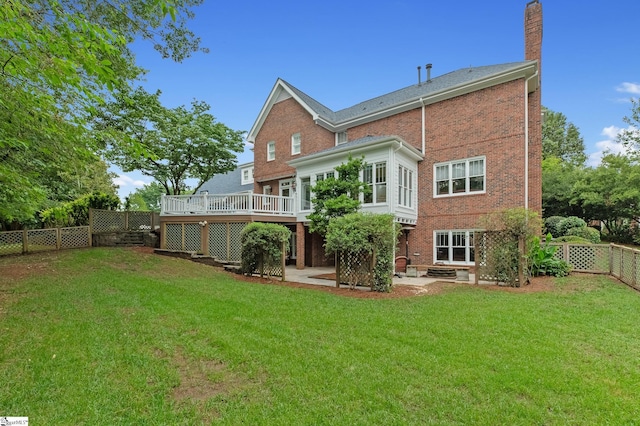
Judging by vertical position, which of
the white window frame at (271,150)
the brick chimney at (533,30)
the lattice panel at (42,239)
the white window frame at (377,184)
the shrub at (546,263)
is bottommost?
the shrub at (546,263)

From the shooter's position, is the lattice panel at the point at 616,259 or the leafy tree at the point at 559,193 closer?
the lattice panel at the point at 616,259

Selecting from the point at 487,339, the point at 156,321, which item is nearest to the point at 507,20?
the point at 487,339

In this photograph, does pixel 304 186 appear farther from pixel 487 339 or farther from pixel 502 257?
pixel 487 339

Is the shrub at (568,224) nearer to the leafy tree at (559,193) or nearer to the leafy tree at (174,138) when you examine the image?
the leafy tree at (559,193)

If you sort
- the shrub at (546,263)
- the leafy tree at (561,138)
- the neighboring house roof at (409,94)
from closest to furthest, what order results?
the shrub at (546,263) < the neighboring house roof at (409,94) < the leafy tree at (561,138)

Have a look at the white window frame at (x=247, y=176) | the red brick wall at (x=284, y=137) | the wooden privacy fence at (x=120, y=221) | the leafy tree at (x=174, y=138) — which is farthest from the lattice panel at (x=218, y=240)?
the white window frame at (x=247, y=176)

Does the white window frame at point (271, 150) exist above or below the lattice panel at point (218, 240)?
above

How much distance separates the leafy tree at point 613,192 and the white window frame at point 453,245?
513 inches

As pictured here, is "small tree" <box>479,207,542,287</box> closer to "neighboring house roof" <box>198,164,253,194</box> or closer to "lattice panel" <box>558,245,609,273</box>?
"lattice panel" <box>558,245,609,273</box>

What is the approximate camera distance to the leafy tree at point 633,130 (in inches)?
846

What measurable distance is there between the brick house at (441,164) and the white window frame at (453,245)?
0.04m

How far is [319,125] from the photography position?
59.0 ft

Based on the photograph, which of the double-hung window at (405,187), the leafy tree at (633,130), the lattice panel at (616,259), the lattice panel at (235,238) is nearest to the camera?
the lattice panel at (616,259)

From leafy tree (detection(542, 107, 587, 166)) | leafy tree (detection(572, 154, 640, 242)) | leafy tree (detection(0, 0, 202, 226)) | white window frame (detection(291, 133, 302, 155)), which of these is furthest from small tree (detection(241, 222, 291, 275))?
leafy tree (detection(542, 107, 587, 166))
